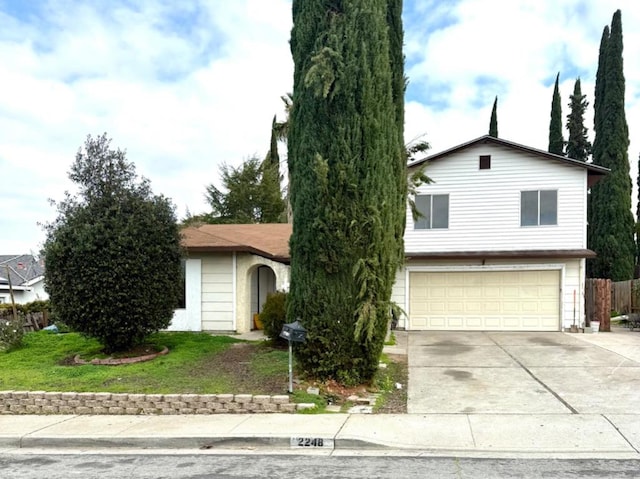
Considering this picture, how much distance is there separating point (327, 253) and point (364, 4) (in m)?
4.17

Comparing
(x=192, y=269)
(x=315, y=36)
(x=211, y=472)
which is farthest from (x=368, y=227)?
(x=192, y=269)

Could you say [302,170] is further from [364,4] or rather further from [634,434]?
[634,434]

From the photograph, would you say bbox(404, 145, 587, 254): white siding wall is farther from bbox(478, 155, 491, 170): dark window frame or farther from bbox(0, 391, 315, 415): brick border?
bbox(0, 391, 315, 415): brick border

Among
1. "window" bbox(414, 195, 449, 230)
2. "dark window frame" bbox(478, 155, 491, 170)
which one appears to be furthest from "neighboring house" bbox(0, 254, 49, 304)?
"dark window frame" bbox(478, 155, 491, 170)

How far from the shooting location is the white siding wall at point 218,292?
1462cm

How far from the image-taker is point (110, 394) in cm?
782

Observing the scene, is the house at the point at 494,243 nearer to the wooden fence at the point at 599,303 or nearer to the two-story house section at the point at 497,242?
the two-story house section at the point at 497,242

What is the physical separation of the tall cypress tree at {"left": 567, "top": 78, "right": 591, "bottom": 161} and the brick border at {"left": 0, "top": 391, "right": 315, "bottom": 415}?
3127cm

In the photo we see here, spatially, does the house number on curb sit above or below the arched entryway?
below

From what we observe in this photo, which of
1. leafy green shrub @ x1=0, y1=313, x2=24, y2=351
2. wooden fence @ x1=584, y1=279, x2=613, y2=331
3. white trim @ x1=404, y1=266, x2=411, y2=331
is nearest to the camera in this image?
leafy green shrub @ x1=0, y1=313, x2=24, y2=351

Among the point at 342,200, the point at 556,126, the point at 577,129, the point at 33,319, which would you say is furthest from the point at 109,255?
the point at 577,129

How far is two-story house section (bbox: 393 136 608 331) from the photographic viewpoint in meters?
16.1

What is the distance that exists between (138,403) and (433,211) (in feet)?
38.9

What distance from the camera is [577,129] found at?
107 ft
